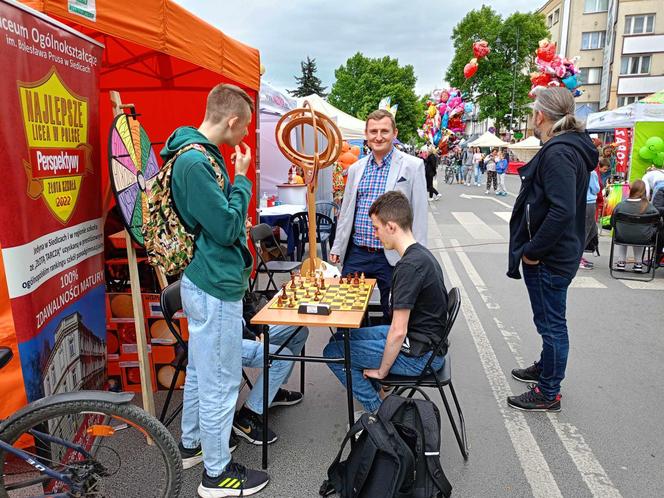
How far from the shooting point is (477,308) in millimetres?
5875

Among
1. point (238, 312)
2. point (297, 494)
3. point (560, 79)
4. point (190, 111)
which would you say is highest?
point (560, 79)

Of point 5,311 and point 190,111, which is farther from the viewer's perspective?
point 190,111

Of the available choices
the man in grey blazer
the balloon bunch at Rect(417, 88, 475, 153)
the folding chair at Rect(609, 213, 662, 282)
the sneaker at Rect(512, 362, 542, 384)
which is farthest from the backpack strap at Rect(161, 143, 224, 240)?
the balloon bunch at Rect(417, 88, 475, 153)

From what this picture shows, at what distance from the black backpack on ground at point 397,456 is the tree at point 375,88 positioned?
48147mm

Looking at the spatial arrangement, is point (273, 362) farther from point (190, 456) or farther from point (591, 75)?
point (591, 75)

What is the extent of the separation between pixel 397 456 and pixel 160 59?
5.33m

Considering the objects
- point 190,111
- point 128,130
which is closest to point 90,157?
point 128,130

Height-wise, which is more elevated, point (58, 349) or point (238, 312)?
point (238, 312)

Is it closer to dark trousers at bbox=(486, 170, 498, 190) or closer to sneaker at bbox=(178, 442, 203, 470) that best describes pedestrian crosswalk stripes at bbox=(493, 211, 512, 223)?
dark trousers at bbox=(486, 170, 498, 190)

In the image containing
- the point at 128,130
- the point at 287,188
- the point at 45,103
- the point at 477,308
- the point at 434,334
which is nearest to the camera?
the point at 45,103

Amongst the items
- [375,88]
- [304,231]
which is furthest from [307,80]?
[304,231]

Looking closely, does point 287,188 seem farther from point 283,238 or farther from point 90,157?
point 90,157

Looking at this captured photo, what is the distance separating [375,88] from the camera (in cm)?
5075

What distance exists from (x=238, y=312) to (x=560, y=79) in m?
16.8
